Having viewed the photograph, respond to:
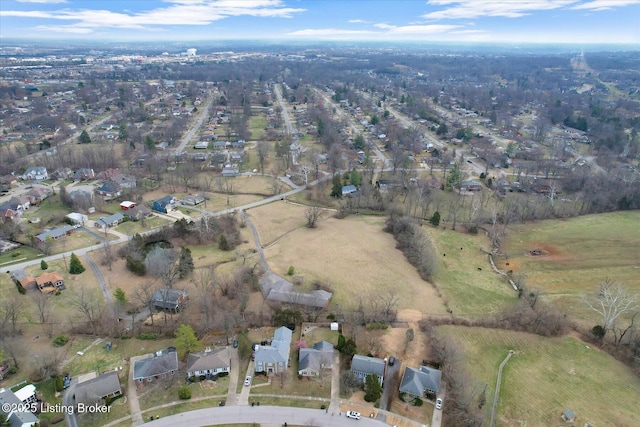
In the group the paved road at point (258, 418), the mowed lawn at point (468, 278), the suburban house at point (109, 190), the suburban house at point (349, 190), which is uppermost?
the suburban house at point (109, 190)

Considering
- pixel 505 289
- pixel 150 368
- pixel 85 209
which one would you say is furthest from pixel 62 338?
pixel 505 289

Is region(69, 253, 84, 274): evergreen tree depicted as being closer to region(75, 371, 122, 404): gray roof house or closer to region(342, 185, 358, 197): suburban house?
region(75, 371, 122, 404): gray roof house

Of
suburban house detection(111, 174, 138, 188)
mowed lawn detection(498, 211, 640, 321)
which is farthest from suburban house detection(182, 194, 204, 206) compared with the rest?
mowed lawn detection(498, 211, 640, 321)

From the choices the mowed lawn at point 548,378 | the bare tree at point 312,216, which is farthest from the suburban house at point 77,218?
the mowed lawn at point 548,378

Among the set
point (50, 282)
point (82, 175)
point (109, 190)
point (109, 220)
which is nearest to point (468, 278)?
point (50, 282)

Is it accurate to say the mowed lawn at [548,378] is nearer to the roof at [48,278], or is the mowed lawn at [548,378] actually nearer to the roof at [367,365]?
the roof at [367,365]

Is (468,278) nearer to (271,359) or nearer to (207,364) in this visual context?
(271,359)
